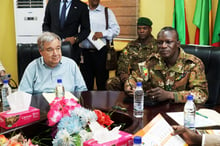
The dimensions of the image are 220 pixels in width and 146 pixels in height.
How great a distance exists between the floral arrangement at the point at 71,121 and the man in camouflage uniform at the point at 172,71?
803 millimetres

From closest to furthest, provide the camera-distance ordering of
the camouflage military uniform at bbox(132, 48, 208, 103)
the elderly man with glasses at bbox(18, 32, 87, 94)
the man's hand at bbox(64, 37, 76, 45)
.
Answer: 1. the camouflage military uniform at bbox(132, 48, 208, 103)
2. the elderly man with glasses at bbox(18, 32, 87, 94)
3. the man's hand at bbox(64, 37, 76, 45)

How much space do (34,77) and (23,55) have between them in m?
0.32

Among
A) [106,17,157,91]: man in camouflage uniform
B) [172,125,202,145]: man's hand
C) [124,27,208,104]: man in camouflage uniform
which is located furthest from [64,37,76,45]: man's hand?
[172,125,202,145]: man's hand

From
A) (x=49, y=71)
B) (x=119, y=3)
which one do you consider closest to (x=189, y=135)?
(x=49, y=71)

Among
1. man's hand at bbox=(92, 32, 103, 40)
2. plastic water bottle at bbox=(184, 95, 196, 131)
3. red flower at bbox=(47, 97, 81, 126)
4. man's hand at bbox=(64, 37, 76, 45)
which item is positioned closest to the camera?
red flower at bbox=(47, 97, 81, 126)

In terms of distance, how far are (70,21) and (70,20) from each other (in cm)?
1

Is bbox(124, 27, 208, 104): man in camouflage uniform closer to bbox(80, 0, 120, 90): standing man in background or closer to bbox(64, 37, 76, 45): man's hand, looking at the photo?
bbox(64, 37, 76, 45): man's hand

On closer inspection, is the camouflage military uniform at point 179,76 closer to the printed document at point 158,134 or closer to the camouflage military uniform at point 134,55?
the printed document at point 158,134

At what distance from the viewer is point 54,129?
4.21 ft

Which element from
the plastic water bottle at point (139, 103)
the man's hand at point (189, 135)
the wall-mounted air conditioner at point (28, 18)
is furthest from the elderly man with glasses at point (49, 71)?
the wall-mounted air conditioner at point (28, 18)

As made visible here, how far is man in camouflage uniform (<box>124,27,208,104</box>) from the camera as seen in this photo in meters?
2.02

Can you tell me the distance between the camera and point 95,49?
3734 millimetres

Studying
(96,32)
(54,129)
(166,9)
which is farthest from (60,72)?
(166,9)

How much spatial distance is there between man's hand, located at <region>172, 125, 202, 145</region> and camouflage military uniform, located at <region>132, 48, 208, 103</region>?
636 mm
